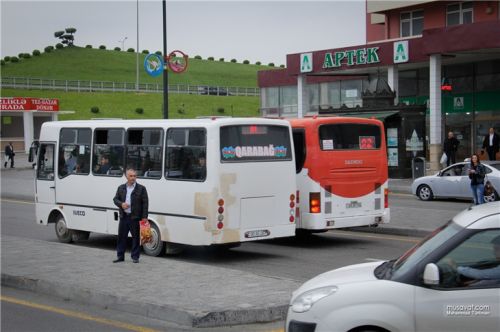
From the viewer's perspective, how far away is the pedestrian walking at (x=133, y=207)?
12156 mm

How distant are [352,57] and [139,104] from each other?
52048 mm

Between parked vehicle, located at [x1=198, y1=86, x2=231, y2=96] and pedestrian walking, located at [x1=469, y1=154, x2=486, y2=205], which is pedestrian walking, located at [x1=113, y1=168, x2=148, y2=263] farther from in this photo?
parked vehicle, located at [x1=198, y1=86, x2=231, y2=96]

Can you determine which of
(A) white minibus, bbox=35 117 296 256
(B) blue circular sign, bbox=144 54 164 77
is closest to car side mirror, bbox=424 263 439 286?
(A) white minibus, bbox=35 117 296 256

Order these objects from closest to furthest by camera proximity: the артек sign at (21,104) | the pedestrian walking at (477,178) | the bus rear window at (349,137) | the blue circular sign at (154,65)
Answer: the bus rear window at (349,137) < the pedestrian walking at (477,178) < the blue circular sign at (154,65) < the артек sign at (21,104)

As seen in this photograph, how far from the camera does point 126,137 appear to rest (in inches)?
584

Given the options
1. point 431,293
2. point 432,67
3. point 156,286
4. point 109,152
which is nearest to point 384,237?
point 109,152

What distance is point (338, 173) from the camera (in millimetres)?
15227

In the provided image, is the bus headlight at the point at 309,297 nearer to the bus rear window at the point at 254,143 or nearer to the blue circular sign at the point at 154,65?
the bus rear window at the point at 254,143

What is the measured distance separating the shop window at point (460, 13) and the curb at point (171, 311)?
3548 cm

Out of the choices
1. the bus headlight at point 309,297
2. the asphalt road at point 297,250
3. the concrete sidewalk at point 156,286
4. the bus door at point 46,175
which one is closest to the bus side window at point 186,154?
the asphalt road at point 297,250

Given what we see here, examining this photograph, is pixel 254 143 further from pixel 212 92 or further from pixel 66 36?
pixel 66 36

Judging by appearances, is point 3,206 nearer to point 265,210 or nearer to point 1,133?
point 265,210

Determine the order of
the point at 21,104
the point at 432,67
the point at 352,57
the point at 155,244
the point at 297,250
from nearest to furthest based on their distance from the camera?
the point at 155,244
the point at 297,250
the point at 432,67
the point at 352,57
the point at 21,104

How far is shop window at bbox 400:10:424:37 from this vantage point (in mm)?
43875
